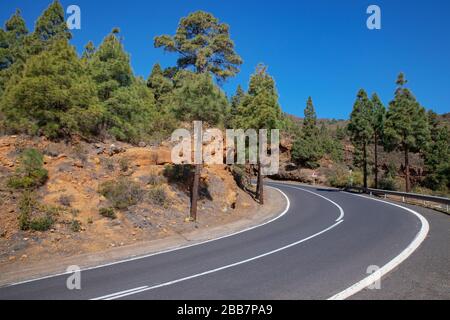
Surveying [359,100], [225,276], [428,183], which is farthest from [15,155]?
[428,183]

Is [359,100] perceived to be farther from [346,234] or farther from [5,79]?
[5,79]

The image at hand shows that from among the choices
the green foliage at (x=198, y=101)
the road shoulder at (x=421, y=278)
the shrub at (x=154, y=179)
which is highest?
the green foliage at (x=198, y=101)

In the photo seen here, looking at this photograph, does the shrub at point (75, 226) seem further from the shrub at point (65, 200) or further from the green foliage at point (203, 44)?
the green foliage at point (203, 44)

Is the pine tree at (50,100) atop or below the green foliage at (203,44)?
below

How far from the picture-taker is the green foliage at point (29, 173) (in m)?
15.4

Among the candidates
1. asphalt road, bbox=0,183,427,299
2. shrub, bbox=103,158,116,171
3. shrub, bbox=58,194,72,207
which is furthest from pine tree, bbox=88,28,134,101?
asphalt road, bbox=0,183,427,299

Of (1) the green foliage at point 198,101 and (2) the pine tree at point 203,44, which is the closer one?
(1) the green foliage at point 198,101

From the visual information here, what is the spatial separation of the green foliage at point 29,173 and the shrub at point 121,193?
290cm

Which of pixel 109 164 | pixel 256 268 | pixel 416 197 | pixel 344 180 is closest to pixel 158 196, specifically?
pixel 109 164

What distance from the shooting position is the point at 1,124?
21.0 m

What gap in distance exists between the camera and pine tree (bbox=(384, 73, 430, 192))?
1387 inches

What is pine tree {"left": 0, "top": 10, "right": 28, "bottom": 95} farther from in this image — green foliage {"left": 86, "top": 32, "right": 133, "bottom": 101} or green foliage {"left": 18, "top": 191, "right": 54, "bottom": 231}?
green foliage {"left": 18, "top": 191, "right": 54, "bottom": 231}

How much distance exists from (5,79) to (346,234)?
3107 cm

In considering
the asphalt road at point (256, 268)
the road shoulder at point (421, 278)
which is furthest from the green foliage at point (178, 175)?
the road shoulder at point (421, 278)
